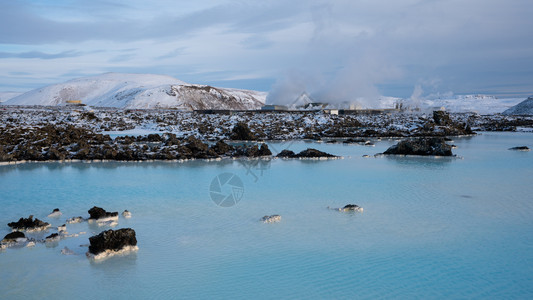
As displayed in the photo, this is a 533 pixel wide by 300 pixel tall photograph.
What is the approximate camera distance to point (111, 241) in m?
10.1

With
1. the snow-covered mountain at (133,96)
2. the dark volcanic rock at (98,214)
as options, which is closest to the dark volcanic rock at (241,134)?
the dark volcanic rock at (98,214)

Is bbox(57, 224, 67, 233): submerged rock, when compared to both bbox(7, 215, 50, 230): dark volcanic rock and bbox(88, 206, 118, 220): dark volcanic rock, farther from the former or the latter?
bbox(88, 206, 118, 220): dark volcanic rock

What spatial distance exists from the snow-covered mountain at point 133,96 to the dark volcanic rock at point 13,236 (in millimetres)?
123982

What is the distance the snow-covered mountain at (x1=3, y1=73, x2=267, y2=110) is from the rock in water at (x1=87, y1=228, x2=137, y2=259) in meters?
125

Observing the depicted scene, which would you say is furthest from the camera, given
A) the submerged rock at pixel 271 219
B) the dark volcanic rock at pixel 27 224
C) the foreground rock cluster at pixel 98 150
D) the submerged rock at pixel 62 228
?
the foreground rock cluster at pixel 98 150

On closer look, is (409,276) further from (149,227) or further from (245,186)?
(245,186)

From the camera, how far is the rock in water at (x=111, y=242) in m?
9.95

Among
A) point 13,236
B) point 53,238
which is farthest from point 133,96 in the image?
point 53,238

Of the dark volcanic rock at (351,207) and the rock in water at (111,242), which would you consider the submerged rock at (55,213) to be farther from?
the dark volcanic rock at (351,207)

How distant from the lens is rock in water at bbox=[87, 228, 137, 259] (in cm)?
995

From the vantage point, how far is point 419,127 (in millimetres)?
55531

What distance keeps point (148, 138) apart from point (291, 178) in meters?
21.3

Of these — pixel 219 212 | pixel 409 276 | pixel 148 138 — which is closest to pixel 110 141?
pixel 148 138

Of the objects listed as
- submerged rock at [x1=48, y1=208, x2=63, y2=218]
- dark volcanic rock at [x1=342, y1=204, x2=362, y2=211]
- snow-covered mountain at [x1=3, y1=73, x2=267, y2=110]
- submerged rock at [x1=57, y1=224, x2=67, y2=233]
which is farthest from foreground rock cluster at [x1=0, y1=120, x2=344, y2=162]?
snow-covered mountain at [x1=3, y1=73, x2=267, y2=110]
